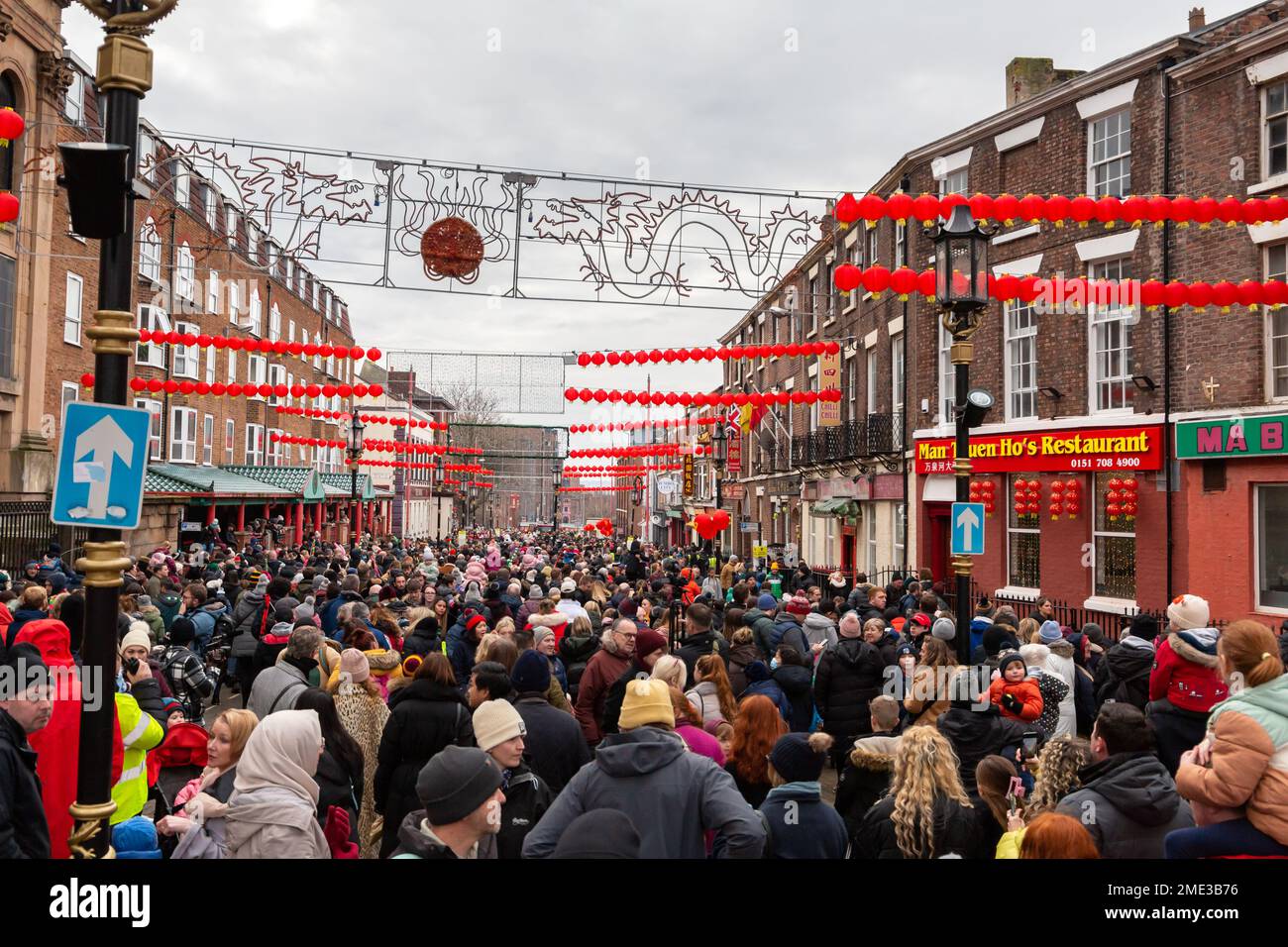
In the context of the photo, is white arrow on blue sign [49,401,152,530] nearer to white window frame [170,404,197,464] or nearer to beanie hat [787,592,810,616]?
beanie hat [787,592,810,616]

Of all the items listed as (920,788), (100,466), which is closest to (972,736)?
(920,788)

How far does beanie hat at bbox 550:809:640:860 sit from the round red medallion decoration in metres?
10.0

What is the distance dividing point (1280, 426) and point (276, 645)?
14895mm

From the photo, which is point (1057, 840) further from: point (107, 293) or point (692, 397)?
point (692, 397)

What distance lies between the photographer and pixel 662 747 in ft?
12.1

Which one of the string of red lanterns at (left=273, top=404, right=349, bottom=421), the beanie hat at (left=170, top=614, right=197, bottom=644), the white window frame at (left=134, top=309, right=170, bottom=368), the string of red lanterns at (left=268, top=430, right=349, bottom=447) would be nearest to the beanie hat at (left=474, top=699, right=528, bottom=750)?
the beanie hat at (left=170, top=614, right=197, bottom=644)

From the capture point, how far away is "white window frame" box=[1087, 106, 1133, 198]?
16.0 m

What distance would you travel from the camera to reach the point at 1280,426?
1313cm

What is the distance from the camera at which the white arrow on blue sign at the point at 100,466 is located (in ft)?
11.0

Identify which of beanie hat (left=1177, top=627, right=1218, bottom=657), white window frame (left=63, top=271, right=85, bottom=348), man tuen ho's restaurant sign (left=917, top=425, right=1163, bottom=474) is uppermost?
white window frame (left=63, top=271, right=85, bottom=348)

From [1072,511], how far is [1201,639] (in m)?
12.1

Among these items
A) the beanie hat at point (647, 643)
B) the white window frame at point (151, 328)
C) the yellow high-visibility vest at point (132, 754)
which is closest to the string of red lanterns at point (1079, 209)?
the beanie hat at point (647, 643)
